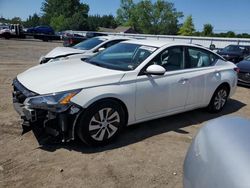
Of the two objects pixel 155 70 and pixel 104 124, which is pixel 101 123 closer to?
pixel 104 124

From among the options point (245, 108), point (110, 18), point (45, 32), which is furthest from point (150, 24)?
point (245, 108)

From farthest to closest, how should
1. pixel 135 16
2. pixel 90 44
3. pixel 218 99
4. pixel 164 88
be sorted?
1. pixel 135 16
2. pixel 90 44
3. pixel 218 99
4. pixel 164 88

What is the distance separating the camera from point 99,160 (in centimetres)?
389

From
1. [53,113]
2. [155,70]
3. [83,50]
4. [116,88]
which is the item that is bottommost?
[53,113]

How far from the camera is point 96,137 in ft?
13.7

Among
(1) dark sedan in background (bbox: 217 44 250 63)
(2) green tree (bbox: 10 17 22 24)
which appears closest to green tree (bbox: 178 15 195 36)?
(2) green tree (bbox: 10 17 22 24)

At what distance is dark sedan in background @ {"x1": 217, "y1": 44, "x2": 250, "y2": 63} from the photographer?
593 inches

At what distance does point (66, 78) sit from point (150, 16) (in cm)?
9435

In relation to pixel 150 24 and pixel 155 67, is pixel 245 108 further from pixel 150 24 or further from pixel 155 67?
pixel 150 24

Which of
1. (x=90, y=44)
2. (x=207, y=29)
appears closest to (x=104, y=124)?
(x=90, y=44)

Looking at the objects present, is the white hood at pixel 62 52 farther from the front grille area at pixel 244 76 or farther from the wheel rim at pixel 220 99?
the front grille area at pixel 244 76

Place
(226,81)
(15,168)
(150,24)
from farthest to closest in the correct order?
1. (150,24)
2. (226,81)
3. (15,168)

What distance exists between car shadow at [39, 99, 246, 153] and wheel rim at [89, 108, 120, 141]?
19 cm

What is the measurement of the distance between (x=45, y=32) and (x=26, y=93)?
38511 millimetres
